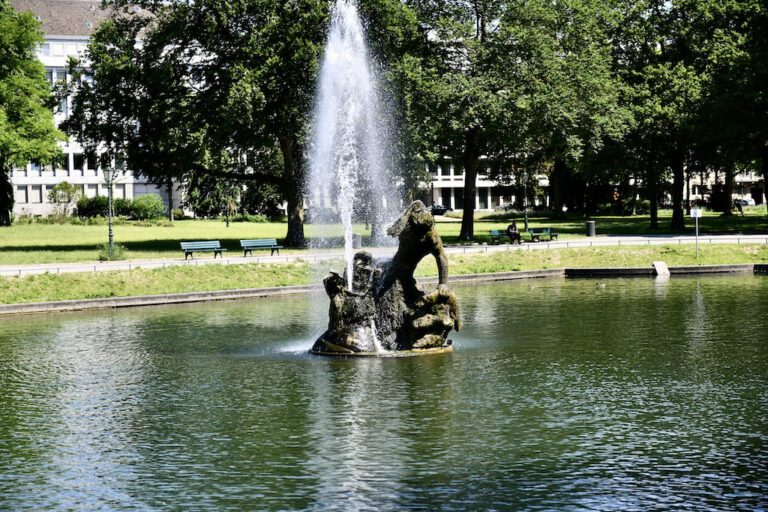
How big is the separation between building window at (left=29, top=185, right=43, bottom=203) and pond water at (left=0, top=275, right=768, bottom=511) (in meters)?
91.9

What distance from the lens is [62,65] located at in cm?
11100

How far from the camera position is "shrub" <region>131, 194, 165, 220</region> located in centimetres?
8912

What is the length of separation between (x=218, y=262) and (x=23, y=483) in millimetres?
28342

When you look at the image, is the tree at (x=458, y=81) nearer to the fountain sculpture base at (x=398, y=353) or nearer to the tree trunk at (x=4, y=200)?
the fountain sculpture base at (x=398, y=353)

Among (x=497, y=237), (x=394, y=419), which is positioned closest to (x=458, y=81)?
(x=497, y=237)

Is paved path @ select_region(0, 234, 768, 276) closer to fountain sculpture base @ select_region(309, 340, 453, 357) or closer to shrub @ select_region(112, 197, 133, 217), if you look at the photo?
fountain sculpture base @ select_region(309, 340, 453, 357)

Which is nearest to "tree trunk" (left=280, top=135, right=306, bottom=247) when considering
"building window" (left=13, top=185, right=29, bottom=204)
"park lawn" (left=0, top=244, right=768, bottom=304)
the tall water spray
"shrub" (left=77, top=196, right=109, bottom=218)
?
the tall water spray

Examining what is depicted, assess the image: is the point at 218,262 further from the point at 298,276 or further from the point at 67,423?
the point at 67,423

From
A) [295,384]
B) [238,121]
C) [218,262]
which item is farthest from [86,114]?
[295,384]

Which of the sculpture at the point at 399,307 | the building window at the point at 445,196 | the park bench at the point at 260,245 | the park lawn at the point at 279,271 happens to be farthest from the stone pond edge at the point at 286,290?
the building window at the point at 445,196

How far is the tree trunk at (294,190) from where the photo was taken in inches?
2133

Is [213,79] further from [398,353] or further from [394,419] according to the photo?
[394,419]

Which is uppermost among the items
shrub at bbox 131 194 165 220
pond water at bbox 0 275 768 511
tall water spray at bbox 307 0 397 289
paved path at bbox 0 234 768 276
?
tall water spray at bbox 307 0 397 289

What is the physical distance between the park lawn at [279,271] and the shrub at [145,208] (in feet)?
167
